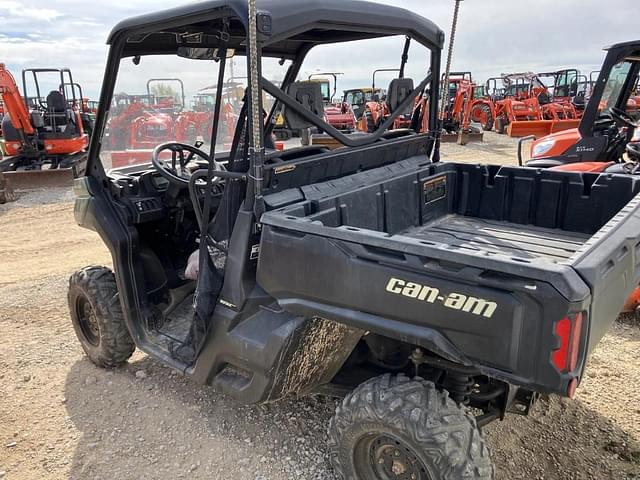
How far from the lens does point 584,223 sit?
134 inches

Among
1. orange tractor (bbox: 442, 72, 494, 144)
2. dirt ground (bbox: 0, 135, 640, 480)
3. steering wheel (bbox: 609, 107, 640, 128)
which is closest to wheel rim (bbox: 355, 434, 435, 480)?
dirt ground (bbox: 0, 135, 640, 480)

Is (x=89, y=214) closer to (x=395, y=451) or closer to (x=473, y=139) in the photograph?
(x=395, y=451)

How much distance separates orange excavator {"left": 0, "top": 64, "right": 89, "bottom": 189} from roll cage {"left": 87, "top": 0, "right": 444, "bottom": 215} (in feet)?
27.4

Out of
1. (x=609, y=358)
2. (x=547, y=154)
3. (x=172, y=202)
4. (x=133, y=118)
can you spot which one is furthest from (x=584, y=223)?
(x=547, y=154)

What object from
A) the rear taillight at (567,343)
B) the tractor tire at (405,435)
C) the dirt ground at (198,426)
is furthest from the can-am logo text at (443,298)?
the dirt ground at (198,426)

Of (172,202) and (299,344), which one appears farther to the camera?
(172,202)

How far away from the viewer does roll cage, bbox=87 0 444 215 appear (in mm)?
2400

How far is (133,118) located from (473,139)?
50.9 feet

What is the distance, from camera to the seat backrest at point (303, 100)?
279 centimetres

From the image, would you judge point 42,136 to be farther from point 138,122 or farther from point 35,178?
point 138,122

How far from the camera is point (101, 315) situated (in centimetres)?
357

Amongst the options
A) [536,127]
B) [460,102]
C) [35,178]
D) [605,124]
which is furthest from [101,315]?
[460,102]

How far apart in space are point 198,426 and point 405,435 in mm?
1478

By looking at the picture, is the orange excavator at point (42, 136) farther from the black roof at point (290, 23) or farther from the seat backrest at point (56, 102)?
the black roof at point (290, 23)
